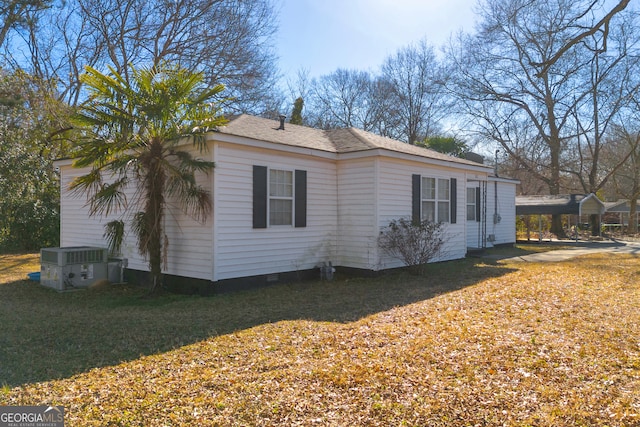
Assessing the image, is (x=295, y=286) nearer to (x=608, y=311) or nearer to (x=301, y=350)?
(x=301, y=350)

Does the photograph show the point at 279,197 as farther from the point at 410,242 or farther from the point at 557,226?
the point at 557,226

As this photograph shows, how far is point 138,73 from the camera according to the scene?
7.89m

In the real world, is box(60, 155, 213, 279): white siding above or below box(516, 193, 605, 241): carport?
below

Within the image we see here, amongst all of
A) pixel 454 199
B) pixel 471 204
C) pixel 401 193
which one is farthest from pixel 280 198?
A: pixel 471 204

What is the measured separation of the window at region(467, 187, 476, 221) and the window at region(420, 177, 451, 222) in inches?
133

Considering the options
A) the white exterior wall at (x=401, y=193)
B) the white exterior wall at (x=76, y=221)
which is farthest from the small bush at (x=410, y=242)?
the white exterior wall at (x=76, y=221)

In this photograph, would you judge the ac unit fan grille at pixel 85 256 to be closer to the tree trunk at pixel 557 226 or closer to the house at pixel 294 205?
the house at pixel 294 205

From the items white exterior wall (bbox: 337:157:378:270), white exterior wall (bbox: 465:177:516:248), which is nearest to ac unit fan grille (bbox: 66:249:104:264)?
white exterior wall (bbox: 337:157:378:270)

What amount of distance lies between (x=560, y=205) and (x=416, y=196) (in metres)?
13.1

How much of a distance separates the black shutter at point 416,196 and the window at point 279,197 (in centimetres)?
290

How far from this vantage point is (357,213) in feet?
35.1

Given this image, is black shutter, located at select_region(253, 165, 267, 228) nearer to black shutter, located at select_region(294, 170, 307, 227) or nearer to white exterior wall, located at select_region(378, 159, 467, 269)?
black shutter, located at select_region(294, 170, 307, 227)

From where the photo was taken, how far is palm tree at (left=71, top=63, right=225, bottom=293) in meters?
7.84

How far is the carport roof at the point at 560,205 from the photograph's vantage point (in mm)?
21062
